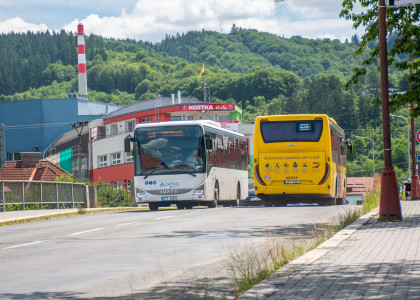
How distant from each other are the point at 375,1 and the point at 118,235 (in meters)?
9.01

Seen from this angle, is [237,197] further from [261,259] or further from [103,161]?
[103,161]

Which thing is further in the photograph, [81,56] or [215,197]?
[81,56]

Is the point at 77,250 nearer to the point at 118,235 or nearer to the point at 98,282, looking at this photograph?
the point at 118,235

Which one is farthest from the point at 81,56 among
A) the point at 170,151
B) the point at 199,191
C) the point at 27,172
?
Result: the point at 199,191

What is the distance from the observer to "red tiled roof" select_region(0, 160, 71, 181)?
64250mm

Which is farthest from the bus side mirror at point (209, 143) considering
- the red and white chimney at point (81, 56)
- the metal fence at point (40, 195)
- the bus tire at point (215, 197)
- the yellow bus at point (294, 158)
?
the red and white chimney at point (81, 56)

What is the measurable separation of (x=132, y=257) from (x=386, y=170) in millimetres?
6431

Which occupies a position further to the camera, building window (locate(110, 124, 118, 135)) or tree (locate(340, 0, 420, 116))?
building window (locate(110, 124, 118, 135))

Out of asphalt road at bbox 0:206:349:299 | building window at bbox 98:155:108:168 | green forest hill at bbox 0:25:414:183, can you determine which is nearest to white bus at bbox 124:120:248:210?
asphalt road at bbox 0:206:349:299

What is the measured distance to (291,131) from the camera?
27.9 metres

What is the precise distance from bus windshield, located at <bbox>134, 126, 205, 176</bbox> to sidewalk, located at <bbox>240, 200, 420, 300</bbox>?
1616 cm

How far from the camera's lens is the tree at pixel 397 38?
52.9 feet

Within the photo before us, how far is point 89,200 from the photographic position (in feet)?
128

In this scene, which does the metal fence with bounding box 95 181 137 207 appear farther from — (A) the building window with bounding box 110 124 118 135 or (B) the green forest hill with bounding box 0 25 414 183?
(B) the green forest hill with bounding box 0 25 414 183
